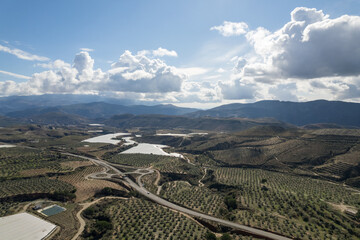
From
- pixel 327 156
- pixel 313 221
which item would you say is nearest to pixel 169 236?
pixel 313 221

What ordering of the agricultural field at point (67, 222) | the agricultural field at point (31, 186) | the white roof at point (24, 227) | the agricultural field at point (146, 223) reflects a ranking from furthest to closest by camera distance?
1. the agricultural field at point (31, 186)
2. the agricultural field at point (146, 223)
3. the agricultural field at point (67, 222)
4. the white roof at point (24, 227)

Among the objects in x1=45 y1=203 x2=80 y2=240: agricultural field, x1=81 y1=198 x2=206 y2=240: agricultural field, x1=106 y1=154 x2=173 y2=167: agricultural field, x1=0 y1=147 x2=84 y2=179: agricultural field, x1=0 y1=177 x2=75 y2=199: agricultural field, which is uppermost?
x1=81 y1=198 x2=206 y2=240: agricultural field

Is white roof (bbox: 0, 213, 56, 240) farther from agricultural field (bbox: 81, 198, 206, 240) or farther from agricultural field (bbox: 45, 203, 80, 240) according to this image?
agricultural field (bbox: 81, 198, 206, 240)

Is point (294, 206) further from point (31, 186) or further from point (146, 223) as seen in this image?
point (31, 186)

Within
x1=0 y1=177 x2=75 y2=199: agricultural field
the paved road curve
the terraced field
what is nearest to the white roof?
the terraced field

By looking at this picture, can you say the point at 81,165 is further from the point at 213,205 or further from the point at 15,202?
the point at 213,205

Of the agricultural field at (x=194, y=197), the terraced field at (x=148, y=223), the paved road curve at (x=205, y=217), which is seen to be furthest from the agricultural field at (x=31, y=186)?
the agricultural field at (x=194, y=197)

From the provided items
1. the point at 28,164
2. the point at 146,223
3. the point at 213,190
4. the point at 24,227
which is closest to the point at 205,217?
the point at 146,223

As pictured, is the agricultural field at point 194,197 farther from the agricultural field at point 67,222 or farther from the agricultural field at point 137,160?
the agricultural field at point 137,160
